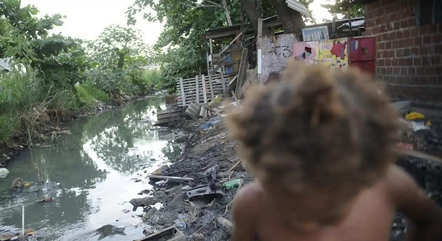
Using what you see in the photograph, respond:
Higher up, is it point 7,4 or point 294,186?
point 7,4

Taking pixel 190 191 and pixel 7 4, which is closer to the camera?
pixel 190 191

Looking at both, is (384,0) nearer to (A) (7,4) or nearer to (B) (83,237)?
(B) (83,237)

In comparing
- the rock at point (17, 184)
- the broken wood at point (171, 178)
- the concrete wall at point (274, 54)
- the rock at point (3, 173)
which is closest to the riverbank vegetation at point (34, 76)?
the rock at point (3, 173)

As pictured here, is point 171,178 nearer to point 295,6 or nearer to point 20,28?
point 295,6

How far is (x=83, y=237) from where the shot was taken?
642 cm

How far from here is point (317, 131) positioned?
0.79 m

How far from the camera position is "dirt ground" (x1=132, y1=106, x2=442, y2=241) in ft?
6.93

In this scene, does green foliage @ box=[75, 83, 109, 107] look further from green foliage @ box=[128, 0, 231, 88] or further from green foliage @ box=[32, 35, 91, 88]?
green foliage @ box=[128, 0, 231, 88]

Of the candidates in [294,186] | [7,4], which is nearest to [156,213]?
[294,186]

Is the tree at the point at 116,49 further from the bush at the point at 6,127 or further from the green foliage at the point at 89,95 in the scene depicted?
the bush at the point at 6,127

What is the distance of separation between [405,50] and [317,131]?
415 cm

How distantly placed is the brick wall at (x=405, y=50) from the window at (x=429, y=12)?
62mm

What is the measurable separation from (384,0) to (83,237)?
5.91 metres

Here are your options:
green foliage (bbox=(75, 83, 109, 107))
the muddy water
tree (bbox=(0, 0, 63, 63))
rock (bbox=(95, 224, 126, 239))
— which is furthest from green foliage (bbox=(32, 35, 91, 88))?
rock (bbox=(95, 224, 126, 239))
